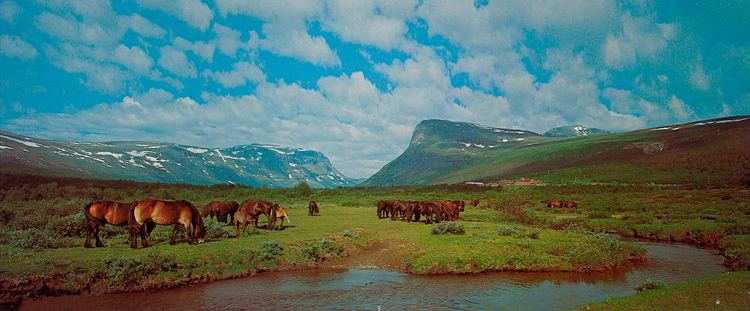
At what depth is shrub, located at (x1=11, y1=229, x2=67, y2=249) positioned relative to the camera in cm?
1883

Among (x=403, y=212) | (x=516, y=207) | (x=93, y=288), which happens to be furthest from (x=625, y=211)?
(x=93, y=288)

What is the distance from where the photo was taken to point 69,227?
22.7 metres

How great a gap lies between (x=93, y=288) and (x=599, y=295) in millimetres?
19221

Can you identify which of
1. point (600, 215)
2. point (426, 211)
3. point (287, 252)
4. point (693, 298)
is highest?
point (600, 215)

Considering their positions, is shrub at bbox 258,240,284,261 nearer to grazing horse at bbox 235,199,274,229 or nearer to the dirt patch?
the dirt patch

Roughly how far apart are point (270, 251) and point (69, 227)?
12501mm

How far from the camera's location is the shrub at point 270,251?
19.6 m

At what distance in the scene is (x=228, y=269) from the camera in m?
17.9

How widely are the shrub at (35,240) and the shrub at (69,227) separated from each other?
138 cm

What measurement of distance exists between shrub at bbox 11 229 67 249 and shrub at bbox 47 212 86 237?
1379 millimetres

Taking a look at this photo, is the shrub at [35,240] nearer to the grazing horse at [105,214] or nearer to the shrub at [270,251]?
the grazing horse at [105,214]

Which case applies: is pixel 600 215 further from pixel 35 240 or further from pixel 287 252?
pixel 35 240

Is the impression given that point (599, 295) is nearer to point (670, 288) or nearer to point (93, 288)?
point (670, 288)

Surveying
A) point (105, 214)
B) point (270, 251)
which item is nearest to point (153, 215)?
point (105, 214)
